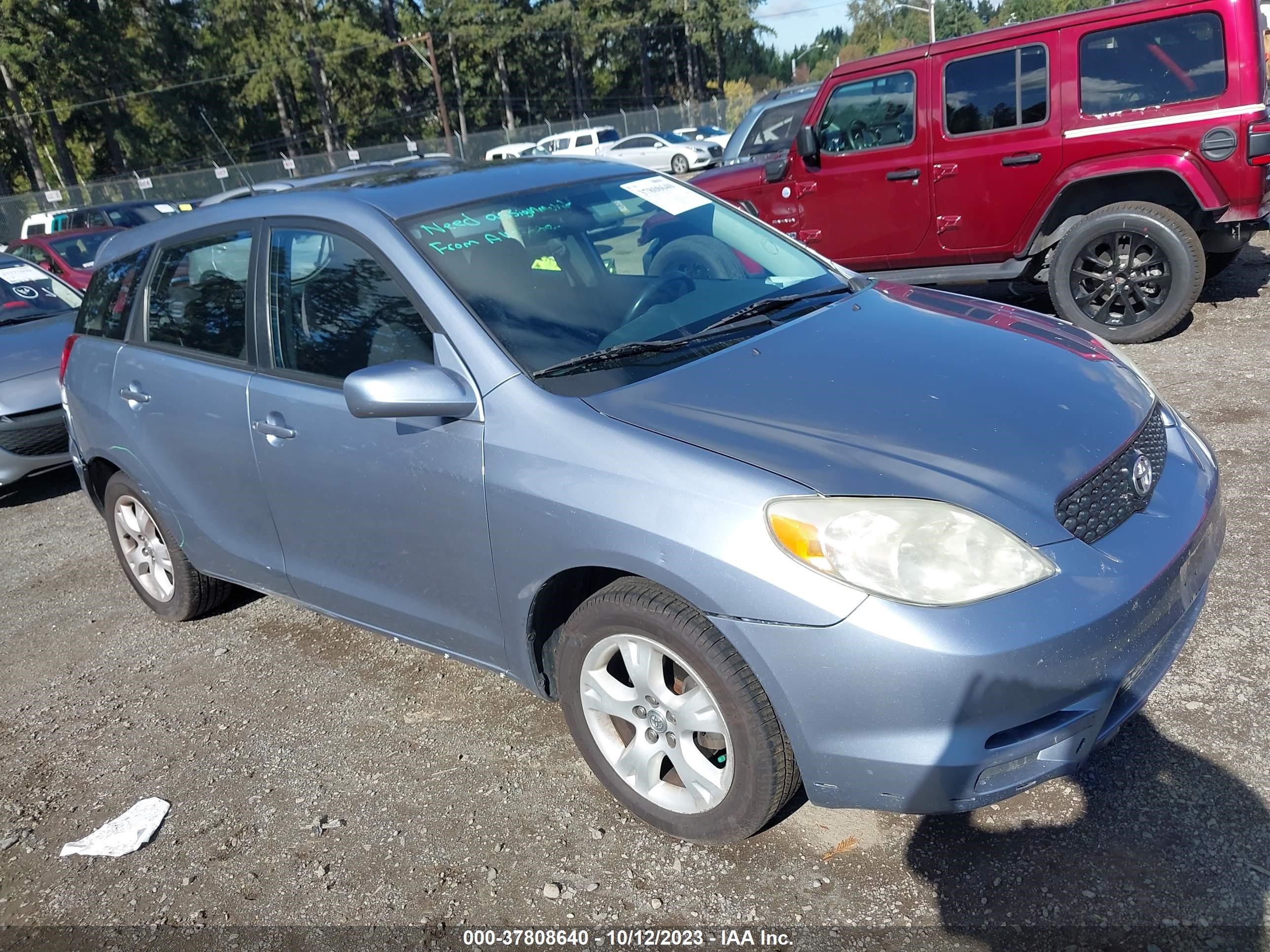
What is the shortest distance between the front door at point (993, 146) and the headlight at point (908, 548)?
5153 millimetres

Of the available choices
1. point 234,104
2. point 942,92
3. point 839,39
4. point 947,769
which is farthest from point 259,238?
point 839,39

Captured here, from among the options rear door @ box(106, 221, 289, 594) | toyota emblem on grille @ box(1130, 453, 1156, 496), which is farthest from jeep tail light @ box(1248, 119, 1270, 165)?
rear door @ box(106, 221, 289, 594)

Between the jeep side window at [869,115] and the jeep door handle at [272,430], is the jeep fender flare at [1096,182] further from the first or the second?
the jeep door handle at [272,430]

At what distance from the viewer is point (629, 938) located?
2.45 m

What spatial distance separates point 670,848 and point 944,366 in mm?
1529

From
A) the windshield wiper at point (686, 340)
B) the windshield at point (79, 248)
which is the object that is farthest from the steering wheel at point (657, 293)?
the windshield at point (79, 248)

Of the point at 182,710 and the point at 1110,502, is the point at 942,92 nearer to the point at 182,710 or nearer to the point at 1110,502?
the point at 1110,502

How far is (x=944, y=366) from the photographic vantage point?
287 cm

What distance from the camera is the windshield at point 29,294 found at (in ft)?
24.3

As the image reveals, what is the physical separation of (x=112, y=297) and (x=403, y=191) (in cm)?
176

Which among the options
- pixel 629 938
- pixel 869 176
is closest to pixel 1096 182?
pixel 869 176

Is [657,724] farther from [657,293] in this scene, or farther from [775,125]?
[775,125]

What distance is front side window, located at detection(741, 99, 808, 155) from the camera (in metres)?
11.6

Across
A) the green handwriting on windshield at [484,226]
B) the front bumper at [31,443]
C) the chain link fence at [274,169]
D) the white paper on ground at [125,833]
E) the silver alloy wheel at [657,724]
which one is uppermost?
the chain link fence at [274,169]
